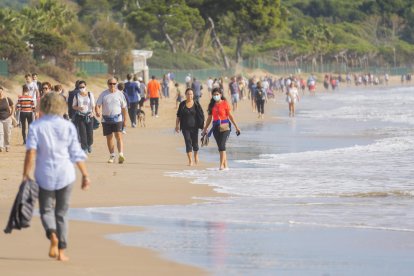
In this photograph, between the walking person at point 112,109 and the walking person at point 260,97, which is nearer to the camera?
the walking person at point 112,109

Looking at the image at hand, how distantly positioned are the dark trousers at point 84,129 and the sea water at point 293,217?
2.31m

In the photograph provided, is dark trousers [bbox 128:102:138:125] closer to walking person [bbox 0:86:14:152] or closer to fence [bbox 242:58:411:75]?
walking person [bbox 0:86:14:152]

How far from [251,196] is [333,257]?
4.97m

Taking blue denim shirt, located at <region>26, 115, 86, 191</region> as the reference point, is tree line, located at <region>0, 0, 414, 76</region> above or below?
above

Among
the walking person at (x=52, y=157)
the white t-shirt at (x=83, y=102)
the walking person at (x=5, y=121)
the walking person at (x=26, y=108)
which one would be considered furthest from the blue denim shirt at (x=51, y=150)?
the walking person at (x=26, y=108)

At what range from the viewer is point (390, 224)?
11.5 m

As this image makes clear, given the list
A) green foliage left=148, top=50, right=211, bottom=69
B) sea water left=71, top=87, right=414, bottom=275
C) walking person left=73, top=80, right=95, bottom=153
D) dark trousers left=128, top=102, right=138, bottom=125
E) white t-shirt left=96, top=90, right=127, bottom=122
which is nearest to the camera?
sea water left=71, top=87, right=414, bottom=275

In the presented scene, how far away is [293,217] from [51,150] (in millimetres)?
4191

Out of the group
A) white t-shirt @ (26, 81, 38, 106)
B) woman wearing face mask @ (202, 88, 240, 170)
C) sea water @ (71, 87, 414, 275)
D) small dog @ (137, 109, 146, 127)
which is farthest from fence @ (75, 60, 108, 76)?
woman wearing face mask @ (202, 88, 240, 170)

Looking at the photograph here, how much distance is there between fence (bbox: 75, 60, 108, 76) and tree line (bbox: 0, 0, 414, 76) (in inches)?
33.8

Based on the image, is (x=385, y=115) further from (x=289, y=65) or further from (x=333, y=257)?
(x=289, y=65)

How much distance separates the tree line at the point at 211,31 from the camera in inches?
2488

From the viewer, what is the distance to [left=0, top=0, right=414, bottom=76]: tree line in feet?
207

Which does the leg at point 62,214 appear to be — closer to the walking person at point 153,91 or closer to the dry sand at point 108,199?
the dry sand at point 108,199
